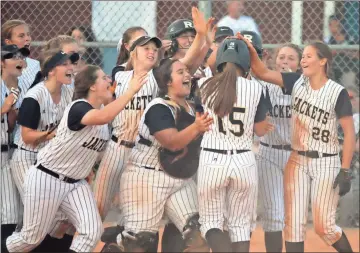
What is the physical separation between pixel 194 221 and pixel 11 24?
210 centimetres

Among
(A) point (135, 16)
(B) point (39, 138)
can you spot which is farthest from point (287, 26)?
(B) point (39, 138)

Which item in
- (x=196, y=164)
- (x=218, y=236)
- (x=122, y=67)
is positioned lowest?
(x=218, y=236)

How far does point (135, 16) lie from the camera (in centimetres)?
1067

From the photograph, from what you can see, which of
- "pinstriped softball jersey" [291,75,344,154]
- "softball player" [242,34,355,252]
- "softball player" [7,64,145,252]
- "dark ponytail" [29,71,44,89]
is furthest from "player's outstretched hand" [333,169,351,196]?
"dark ponytail" [29,71,44,89]

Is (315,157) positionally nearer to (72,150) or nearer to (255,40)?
(255,40)

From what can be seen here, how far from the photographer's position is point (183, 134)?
677cm

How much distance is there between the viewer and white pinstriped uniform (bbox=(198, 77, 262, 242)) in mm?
6789

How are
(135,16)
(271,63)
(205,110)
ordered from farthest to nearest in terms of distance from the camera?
(135,16)
(271,63)
(205,110)

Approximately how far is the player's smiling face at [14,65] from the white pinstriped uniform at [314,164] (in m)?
1.87

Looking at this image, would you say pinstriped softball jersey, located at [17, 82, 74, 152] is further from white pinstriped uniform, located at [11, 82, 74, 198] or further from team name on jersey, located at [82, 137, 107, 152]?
team name on jersey, located at [82, 137, 107, 152]

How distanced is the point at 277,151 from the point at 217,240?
1.10m

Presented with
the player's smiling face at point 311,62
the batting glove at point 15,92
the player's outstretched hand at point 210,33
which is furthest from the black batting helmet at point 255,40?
the batting glove at point 15,92

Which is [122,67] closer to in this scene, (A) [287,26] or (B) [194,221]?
(B) [194,221]

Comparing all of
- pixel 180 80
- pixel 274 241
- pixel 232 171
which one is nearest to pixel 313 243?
pixel 274 241
